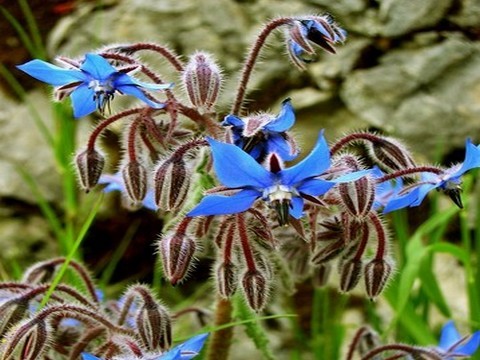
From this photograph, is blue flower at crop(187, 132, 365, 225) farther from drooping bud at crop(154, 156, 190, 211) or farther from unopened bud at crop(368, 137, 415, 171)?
unopened bud at crop(368, 137, 415, 171)

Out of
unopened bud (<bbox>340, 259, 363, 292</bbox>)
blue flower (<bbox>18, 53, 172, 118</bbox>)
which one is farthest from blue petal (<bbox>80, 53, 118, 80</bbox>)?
unopened bud (<bbox>340, 259, 363, 292</bbox>)

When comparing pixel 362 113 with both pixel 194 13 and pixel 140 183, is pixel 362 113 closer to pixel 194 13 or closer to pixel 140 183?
pixel 194 13

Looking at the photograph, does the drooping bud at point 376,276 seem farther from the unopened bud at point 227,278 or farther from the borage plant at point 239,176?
the unopened bud at point 227,278

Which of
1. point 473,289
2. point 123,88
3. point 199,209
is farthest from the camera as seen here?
point 473,289

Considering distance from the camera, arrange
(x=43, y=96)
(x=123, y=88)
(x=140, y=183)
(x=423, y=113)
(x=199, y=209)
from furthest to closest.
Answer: (x=43, y=96), (x=423, y=113), (x=140, y=183), (x=123, y=88), (x=199, y=209)

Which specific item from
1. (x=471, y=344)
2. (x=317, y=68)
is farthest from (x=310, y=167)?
(x=317, y=68)

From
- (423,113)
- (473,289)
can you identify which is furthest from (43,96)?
(473,289)

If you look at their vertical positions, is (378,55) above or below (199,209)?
above
